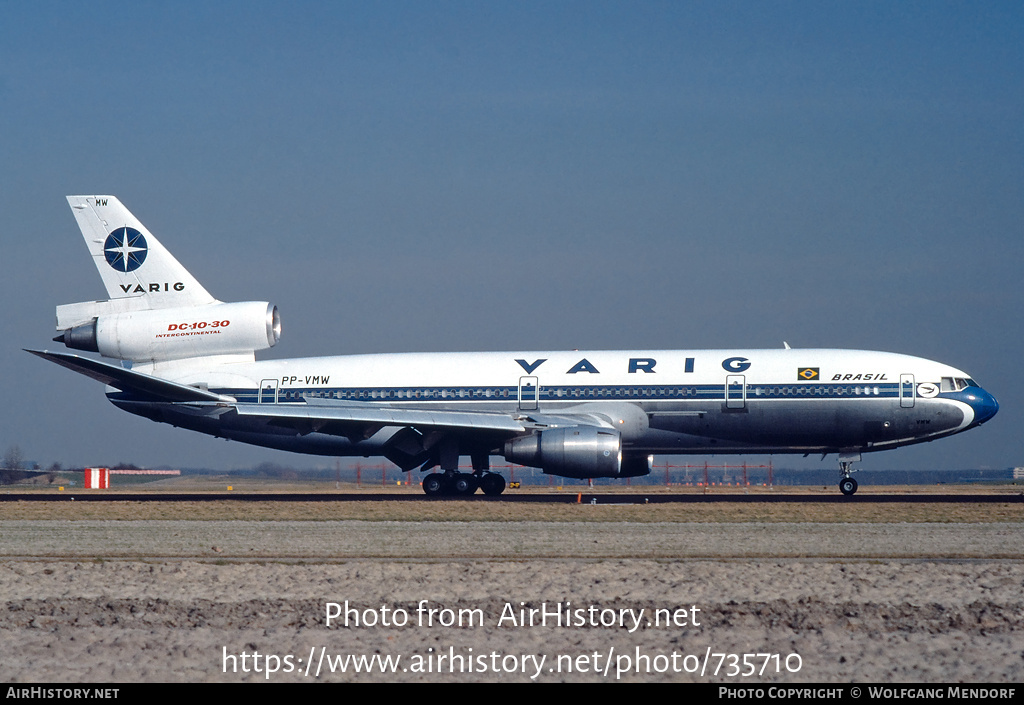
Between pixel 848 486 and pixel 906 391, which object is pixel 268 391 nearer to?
pixel 848 486

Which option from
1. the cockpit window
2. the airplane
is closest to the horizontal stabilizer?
the airplane

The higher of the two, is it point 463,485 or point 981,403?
point 981,403

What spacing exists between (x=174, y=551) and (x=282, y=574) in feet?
12.5

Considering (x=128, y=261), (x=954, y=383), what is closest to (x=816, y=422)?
(x=954, y=383)

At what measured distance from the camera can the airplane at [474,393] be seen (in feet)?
94.1

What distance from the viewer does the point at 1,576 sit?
12375mm

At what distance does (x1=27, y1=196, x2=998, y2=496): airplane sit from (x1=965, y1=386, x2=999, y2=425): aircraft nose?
0.05 metres

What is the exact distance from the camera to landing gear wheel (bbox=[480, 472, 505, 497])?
31.1 metres

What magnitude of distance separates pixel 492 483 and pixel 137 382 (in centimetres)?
1023

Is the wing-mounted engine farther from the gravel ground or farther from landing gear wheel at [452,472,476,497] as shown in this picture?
the gravel ground

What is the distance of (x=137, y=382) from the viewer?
→ 2980 centimetres

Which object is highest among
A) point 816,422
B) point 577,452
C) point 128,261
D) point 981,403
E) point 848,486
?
point 128,261

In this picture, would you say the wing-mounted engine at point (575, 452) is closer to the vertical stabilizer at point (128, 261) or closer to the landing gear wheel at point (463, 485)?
the landing gear wheel at point (463, 485)

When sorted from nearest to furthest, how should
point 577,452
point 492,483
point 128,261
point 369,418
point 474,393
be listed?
point 577,452, point 369,418, point 474,393, point 492,483, point 128,261
